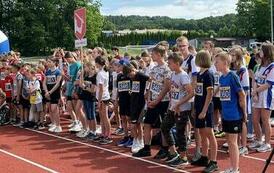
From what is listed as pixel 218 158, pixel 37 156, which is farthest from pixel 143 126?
pixel 37 156

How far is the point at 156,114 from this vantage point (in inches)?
354

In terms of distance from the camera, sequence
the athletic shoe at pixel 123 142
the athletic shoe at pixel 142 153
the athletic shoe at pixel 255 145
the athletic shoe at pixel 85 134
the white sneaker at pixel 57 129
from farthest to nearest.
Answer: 1. the white sneaker at pixel 57 129
2. the athletic shoe at pixel 85 134
3. the athletic shoe at pixel 123 142
4. the athletic shoe at pixel 255 145
5. the athletic shoe at pixel 142 153

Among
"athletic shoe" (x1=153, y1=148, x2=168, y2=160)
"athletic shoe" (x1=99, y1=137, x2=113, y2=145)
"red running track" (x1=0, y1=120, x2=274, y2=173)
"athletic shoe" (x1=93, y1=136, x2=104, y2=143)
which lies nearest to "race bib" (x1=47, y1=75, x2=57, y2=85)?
"red running track" (x1=0, y1=120, x2=274, y2=173)

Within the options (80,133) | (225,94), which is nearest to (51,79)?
(80,133)

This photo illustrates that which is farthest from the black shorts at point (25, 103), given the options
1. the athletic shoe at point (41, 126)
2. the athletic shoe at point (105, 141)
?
the athletic shoe at point (105, 141)

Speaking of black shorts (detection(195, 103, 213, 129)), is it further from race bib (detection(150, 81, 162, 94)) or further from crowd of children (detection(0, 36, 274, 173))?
race bib (detection(150, 81, 162, 94))

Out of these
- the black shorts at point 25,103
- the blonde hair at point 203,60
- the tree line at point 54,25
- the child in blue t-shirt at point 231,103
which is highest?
the tree line at point 54,25

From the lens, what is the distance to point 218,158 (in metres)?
8.87

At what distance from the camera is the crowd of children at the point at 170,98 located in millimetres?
7832

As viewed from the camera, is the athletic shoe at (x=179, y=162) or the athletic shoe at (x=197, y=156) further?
the athletic shoe at (x=197, y=156)

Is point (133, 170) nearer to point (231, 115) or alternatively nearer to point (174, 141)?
point (174, 141)

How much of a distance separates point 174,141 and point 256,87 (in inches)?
81.0

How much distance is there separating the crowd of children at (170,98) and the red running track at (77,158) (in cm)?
26

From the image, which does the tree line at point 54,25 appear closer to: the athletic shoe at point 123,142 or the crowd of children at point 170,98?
the crowd of children at point 170,98
